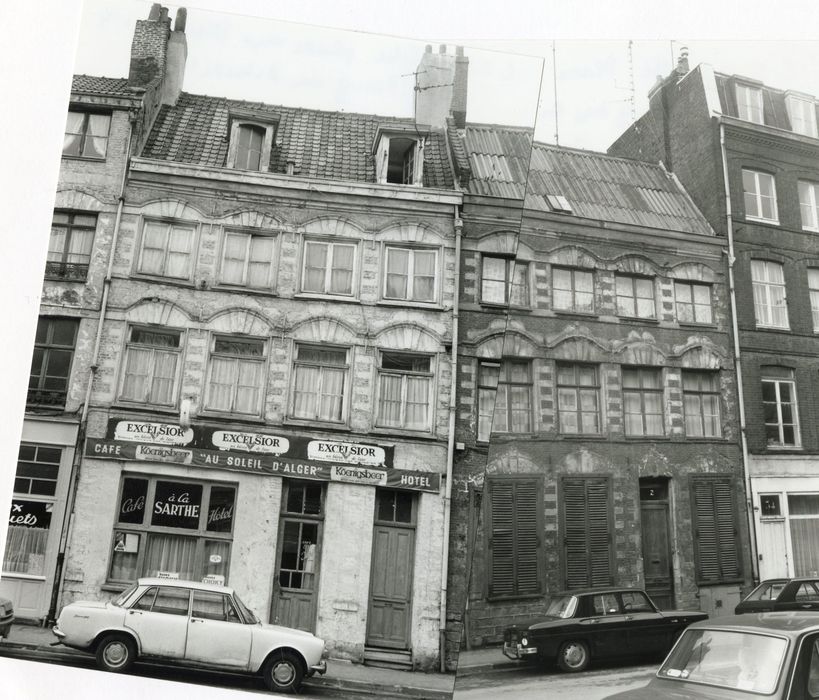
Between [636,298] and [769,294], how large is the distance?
1.32ft

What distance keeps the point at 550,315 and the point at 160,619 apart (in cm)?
251

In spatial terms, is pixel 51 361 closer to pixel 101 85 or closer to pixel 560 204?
pixel 101 85

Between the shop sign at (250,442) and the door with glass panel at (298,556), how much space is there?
0.22 meters

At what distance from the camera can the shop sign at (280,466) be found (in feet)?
11.3

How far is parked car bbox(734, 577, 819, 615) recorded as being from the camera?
1755 millimetres

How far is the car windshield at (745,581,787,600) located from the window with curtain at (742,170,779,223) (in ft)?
3.81

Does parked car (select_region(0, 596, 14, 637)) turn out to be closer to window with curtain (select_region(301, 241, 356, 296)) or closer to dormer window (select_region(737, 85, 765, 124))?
window with curtain (select_region(301, 241, 356, 296))

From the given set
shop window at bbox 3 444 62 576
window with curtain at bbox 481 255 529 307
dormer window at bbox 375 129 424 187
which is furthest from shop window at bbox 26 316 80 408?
window with curtain at bbox 481 255 529 307

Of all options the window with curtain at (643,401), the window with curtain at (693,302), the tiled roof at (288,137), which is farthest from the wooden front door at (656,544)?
the tiled roof at (288,137)

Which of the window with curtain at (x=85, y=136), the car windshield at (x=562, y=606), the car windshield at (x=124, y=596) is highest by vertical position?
the window with curtain at (x=85, y=136)

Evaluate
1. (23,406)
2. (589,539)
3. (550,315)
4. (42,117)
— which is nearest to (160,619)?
(23,406)

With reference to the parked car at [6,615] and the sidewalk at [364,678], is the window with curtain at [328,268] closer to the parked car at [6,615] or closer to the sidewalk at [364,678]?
the sidewalk at [364,678]

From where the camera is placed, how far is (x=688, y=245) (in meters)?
2.12

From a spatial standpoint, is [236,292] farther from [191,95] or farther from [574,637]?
[574,637]
